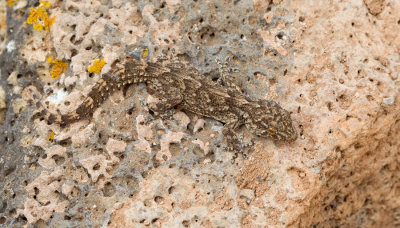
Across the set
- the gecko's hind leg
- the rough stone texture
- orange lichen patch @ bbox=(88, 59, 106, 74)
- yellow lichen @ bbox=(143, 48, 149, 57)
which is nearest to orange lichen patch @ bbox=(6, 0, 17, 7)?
the rough stone texture

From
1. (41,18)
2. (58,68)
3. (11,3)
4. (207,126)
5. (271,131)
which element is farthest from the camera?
(11,3)

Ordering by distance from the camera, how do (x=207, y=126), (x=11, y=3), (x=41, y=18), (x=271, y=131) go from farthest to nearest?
(x=11, y=3) → (x=41, y=18) → (x=207, y=126) → (x=271, y=131)

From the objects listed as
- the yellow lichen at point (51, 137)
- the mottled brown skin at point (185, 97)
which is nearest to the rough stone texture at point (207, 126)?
the yellow lichen at point (51, 137)

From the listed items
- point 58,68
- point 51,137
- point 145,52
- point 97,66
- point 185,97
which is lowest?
point 51,137

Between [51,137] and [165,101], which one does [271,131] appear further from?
[51,137]

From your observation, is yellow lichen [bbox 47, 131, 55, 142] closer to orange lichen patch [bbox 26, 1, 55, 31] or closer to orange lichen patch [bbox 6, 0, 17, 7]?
orange lichen patch [bbox 26, 1, 55, 31]

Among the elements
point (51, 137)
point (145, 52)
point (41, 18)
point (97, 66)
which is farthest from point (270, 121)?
point (41, 18)

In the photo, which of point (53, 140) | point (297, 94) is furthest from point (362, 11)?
point (53, 140)

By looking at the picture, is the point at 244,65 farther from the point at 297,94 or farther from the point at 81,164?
the point at 81,164
